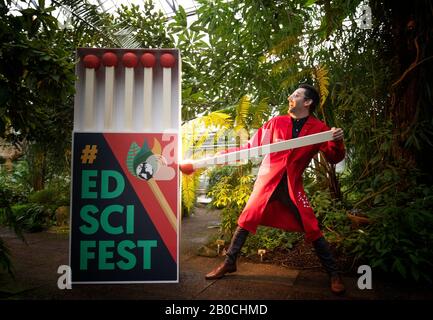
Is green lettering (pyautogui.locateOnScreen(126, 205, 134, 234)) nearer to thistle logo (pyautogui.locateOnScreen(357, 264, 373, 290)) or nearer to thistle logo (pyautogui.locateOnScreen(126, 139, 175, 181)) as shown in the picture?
thistle logo (pyautogui.locateOnScreen(126, 139, 175, 181))

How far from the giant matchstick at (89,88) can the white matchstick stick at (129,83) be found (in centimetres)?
20

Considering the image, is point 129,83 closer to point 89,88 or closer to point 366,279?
point 89,88

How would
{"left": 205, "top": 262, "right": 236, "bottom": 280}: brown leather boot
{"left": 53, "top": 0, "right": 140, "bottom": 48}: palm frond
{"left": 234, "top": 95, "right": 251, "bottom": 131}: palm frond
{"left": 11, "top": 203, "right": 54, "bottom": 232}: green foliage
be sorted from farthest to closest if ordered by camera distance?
{"left": 11, "top": 203, "right": 54, "bottom": 232}: green foliage < {"left": 234, "top": 95, "right": 251, "bottom": 131}: palm frond < {"left": 53, "top": 0, "right": 140, "bottom": 48}: palm frond < {"left": 205, "top": 262, "right": 236, "bottom": 280}: brown leather boot

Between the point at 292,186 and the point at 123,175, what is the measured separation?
1175mm

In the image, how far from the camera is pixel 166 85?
2197mm

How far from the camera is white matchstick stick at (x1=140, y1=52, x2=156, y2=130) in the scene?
7.08 feet

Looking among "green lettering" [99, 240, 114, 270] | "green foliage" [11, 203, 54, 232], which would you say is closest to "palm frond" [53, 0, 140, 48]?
"green lettering" [99, 240, 114, 270]

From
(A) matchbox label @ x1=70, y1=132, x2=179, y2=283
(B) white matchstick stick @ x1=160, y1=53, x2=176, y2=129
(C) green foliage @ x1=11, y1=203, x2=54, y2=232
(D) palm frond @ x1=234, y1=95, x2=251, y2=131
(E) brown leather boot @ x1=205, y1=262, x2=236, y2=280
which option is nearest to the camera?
(A) matchbox label @ x1=70, y1=132, x2=179, y2=283

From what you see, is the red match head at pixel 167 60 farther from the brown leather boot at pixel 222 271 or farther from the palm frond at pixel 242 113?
the brown leather boot at pixel 222 271

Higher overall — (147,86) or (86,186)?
(147,86)

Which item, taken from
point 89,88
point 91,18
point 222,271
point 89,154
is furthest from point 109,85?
point 222,271

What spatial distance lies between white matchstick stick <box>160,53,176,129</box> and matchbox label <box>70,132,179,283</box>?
134 mm

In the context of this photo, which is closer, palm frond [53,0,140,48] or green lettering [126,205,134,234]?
green lettering [126,205,134,234]
